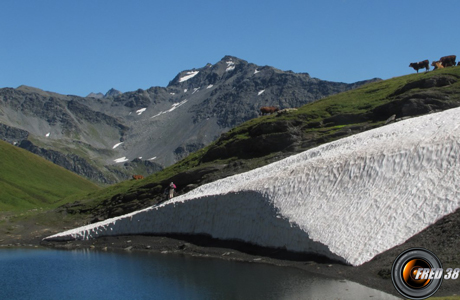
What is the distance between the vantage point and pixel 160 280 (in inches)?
1688

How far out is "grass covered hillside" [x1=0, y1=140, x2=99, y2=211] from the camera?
13075 centimetres

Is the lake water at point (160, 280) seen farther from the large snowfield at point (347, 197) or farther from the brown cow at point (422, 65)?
the brown cow at point (422, 65)

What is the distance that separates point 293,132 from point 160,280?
44139 millimetres

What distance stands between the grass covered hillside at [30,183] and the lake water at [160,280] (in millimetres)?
70967

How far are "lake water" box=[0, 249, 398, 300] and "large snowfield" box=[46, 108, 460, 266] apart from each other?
14.6 ft

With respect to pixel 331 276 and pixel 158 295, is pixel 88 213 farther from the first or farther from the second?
pixel 331 276

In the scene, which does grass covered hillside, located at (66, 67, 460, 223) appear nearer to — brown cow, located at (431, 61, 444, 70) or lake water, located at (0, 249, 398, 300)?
brown cow, located at (431, 61, 444, 70)

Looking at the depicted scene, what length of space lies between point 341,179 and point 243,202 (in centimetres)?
1125

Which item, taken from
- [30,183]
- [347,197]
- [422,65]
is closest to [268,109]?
[422,65]

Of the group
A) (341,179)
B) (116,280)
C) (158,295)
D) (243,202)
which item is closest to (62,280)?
(116,280)

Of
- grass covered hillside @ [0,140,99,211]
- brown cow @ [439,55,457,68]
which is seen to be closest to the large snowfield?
brown cow @ [439,55,457,68]

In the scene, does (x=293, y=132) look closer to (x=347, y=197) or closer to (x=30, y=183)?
(x=347, y=197)

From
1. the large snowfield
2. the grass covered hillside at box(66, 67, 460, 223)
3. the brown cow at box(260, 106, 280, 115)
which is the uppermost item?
the brown cow at box(260, 106, 280, 115)

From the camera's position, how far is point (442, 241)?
36.3 meters
